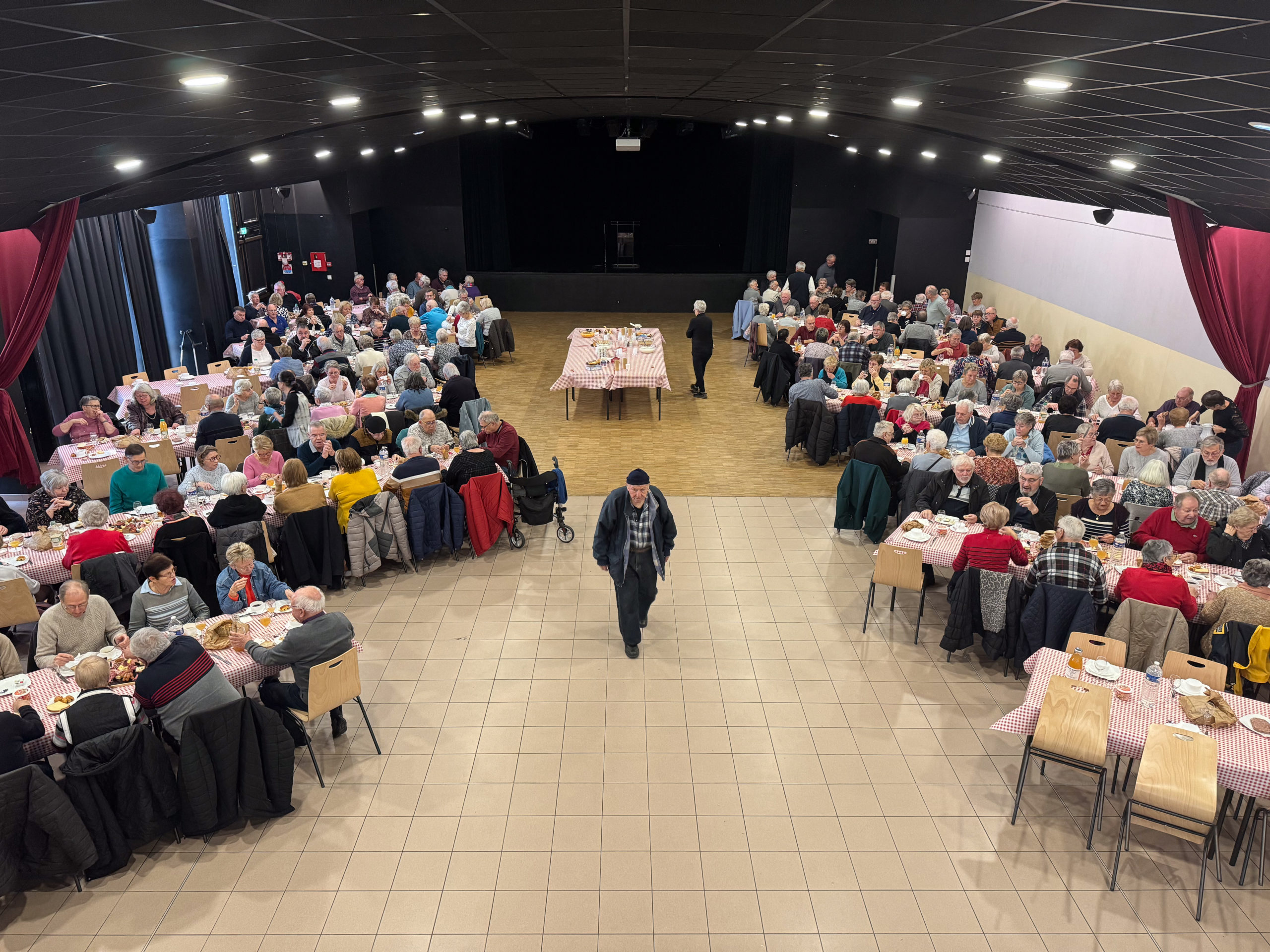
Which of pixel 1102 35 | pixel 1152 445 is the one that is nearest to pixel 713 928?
pixel 1102 35

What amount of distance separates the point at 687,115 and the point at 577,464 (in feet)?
30.9

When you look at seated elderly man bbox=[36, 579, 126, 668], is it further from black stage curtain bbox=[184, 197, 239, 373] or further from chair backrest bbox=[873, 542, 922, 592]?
black stage curtain bbox=[184, 197, 239, 373]

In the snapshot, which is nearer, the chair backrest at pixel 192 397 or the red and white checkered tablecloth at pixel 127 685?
the red and white checkered tablecloth at pixel 127 685

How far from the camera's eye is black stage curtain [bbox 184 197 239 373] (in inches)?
578

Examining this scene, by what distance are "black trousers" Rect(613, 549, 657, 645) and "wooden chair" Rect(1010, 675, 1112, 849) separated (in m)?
2.90

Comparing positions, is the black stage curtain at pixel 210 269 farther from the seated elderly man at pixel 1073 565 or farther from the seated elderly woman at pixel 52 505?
the seated elderly man at pixel 1073 565

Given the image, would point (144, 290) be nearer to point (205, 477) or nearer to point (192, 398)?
point (192, 398)

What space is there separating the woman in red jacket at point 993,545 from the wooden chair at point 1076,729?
4.81ft

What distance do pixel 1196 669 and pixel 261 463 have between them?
7.62 metres

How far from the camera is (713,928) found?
459cm

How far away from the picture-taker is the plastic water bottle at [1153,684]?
5.16 meters

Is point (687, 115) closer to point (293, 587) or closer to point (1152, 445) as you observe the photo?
point (1152, 445)

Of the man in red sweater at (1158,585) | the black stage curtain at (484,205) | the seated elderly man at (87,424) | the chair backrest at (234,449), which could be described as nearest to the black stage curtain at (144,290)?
the seated elderly man at (87,424)

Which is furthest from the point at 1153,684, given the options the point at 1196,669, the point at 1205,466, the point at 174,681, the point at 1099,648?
the point at 174,681
